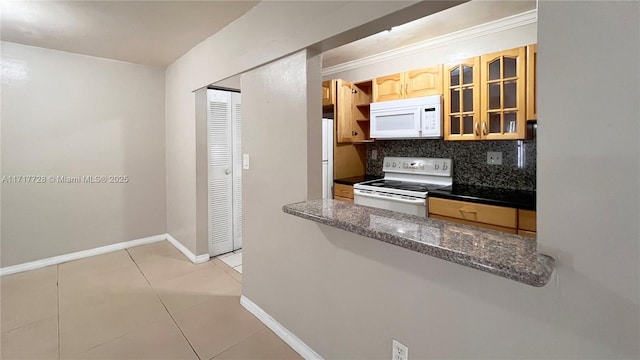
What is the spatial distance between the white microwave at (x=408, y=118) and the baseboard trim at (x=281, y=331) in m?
2.10

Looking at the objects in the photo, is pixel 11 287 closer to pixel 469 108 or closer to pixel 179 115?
pixel 179 115

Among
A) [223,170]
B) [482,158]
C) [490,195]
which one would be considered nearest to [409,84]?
[482,158]

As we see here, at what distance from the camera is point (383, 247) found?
4.56 ft

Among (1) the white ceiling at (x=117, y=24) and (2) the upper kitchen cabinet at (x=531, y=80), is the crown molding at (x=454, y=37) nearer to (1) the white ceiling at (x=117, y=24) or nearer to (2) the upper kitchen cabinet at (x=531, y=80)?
(2) the upper kitchen cabinet at (x=531, y=80)

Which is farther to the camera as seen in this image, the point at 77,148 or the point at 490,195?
the point at 77,148

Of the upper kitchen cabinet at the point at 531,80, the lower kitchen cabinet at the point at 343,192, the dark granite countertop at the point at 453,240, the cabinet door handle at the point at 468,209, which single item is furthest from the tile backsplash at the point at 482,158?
the dark granite countertop at the point at 453,240

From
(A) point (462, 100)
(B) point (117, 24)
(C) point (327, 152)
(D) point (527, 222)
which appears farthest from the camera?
(C) point (327, 152)

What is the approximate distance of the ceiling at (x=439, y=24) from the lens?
7.62ft

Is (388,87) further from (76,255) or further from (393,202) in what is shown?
(76,255)

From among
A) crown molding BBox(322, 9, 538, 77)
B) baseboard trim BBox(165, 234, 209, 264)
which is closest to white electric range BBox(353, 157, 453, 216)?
crown molding BBox(322, 9, 538, 77)

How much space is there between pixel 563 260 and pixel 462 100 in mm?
2149

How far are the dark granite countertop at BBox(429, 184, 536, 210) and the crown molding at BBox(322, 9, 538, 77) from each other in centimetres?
125

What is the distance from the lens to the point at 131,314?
2.28 m

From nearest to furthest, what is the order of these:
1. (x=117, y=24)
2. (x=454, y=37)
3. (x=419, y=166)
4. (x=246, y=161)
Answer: (x=246, y=161), (x=117, y=24), (x=454, y=37), (x=419, y=166)
